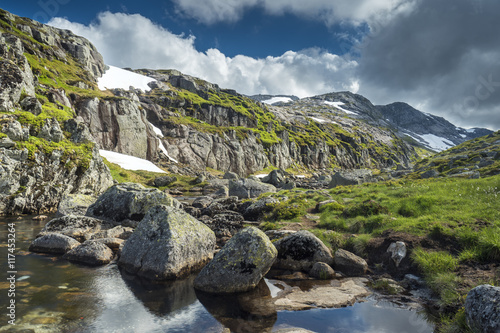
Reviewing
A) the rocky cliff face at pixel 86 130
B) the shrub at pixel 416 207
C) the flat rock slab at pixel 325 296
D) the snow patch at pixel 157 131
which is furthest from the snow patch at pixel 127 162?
the flat rock slab at pixel 325 296

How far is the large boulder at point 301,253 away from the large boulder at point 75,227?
13.7 meters

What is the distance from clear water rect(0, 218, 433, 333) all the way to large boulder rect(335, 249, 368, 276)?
283cm

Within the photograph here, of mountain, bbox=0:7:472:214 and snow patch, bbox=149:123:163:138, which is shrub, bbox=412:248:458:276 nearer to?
mountain, bbox=0:7:472:214

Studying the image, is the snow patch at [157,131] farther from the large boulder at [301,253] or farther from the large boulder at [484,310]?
the large boulder at [484,310]

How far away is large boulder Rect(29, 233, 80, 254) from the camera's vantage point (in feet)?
50.0

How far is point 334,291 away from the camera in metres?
11.2

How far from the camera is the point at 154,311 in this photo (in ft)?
30.7

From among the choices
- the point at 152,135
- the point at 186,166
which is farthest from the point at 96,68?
the point at 186,166

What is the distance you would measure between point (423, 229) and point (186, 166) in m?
99.3

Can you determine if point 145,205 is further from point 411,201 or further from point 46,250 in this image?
point 411,201

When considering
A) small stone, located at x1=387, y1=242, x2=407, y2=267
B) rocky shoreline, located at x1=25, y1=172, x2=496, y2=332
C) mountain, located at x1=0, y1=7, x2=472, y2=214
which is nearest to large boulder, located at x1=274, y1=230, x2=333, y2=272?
rocky shoreline, located at x1=25, y1=172, x2=496, y2=332

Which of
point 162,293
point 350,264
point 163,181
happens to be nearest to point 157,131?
point 163,181

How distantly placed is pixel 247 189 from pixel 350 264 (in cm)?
3549

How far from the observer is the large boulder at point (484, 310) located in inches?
237
